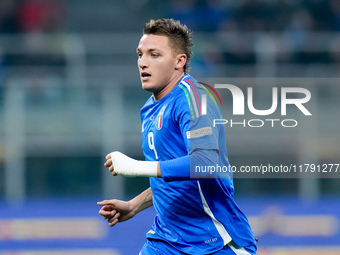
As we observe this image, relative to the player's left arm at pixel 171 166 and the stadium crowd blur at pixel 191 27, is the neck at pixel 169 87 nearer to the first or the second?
the player's left arm at pixel 171 166

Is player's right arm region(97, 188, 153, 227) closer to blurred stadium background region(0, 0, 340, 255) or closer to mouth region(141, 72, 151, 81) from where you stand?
mouth region(141, 72, 151, 81)

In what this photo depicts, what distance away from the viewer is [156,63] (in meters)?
4.06

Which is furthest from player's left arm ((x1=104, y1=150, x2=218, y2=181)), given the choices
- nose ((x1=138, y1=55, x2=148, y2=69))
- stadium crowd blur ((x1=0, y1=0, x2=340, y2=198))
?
stadium crowd blur ((x1=0, y1=0, x2=340, y2=198))

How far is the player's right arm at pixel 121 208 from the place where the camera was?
13.9ft

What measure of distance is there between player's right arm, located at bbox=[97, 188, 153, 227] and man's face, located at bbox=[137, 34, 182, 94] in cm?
75

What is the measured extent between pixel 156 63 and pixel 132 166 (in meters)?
0.70

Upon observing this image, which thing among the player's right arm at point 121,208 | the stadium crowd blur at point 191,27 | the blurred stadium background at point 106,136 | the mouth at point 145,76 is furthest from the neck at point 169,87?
the stadium crowd blur at point 191,27

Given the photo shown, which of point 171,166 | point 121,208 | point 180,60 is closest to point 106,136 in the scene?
point 121,208

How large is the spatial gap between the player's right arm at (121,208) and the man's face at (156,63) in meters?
0.75

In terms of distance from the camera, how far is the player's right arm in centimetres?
423

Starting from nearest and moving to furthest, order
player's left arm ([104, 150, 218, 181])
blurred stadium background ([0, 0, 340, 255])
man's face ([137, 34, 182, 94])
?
player's left arm ([104, 150, 218, 181])
man's face ([137, 34, 182, 94])
blurred stadium background ([0, 0, 340, 255])

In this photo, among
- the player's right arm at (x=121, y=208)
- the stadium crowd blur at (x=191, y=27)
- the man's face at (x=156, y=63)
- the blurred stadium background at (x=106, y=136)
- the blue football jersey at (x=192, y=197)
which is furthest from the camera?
the stadium crowd blur at (x=191, y=27)

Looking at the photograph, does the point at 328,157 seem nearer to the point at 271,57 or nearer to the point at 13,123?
the point at 271,57

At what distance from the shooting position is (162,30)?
413cm
